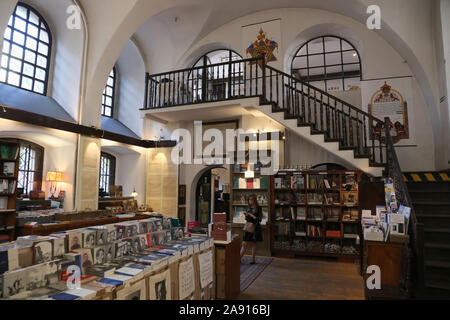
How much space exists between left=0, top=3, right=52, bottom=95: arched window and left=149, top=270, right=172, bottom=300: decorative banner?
24.0ft

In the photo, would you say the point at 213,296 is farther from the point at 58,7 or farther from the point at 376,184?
the point at 58,7

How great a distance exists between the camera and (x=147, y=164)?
1010cm

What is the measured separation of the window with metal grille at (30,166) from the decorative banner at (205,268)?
20.3 ft

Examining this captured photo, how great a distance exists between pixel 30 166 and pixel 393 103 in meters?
10.2

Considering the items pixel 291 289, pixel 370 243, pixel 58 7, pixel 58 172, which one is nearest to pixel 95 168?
pixel 58 172

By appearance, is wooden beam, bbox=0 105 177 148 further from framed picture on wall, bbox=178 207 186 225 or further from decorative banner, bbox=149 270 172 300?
decorative banner, bbox=149 270 172 300

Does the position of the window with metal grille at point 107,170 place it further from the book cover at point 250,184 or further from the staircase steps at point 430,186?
the staircase steps at point 430,186

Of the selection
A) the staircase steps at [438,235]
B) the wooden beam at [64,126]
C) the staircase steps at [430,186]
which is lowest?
the staircase steps at [438,235]

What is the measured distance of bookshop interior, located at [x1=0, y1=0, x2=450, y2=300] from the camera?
3436 millimetres

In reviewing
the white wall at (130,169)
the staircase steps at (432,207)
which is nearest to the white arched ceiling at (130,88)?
the white wall at (130,169)

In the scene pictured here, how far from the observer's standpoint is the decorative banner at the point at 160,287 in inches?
103

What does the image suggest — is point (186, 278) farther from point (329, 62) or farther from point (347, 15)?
point (347, 15)

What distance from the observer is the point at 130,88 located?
10680 mm
